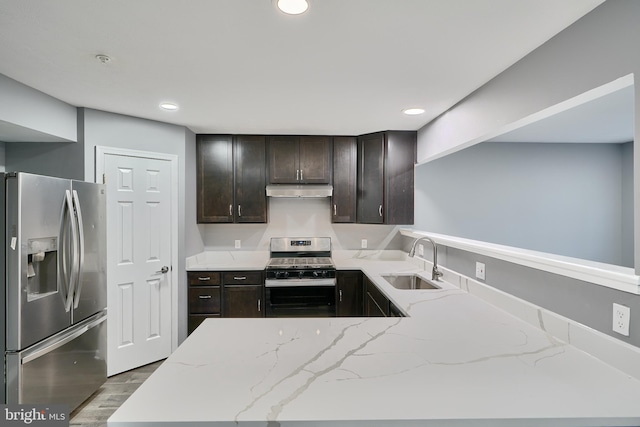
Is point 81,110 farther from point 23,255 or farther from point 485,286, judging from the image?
point 485,286

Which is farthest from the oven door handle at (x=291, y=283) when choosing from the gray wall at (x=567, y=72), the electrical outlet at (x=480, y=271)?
the gray wall at (x=567, y=72)

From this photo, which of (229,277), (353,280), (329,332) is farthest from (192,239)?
(329,332)

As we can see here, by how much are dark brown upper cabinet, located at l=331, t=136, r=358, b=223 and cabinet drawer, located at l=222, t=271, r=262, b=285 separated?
3.60 ft

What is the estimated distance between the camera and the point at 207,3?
Answer: 120cm

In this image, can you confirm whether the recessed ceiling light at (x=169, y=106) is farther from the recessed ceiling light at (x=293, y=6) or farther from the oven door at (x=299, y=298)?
the oven door at (x=299, y=298)

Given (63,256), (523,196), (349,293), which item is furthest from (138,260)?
(523,196)

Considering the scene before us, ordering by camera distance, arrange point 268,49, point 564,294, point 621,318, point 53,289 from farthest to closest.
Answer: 1. point 53,289
2. point 268,49
3. point 564,294
4. point 621,318

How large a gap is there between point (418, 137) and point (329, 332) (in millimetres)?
2478

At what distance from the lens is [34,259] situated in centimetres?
184

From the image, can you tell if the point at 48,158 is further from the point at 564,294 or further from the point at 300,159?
the point at 564,294

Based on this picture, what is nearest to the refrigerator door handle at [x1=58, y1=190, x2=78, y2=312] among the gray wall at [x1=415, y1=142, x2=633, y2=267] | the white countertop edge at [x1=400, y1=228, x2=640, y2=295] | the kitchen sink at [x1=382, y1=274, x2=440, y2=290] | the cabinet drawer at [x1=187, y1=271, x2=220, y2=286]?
the cabinet drawer at [x1=187, y1=271, x2=220, y2=286]

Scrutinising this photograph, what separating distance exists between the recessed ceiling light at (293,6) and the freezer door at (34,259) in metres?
1.79

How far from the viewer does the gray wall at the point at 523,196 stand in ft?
11.4

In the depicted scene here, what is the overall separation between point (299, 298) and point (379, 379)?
223cm
